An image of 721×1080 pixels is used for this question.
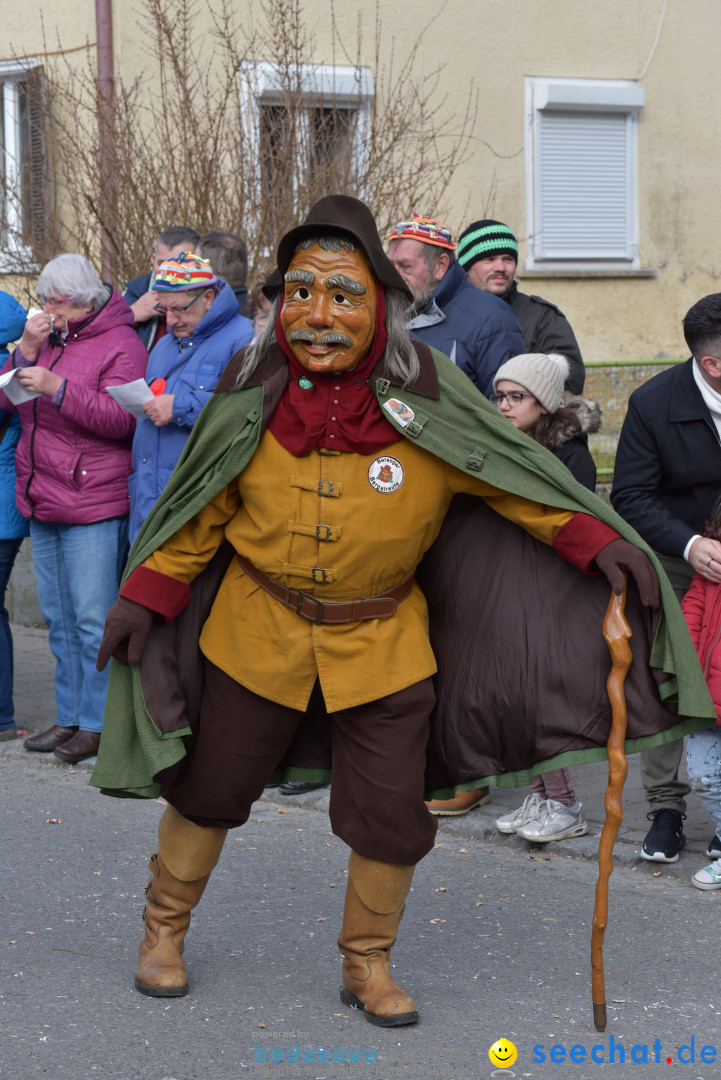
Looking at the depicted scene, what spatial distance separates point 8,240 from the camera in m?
10.4

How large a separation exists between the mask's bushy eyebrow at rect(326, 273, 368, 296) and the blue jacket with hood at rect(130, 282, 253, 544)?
2.50 metres

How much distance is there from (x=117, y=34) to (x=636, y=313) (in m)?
5.14

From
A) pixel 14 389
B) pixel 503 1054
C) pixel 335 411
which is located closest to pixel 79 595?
pixel 14 389

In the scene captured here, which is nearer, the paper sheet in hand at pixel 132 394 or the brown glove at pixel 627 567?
the brown glove at pixel 627 567

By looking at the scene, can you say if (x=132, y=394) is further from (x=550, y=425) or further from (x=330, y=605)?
(x=330, y=605)

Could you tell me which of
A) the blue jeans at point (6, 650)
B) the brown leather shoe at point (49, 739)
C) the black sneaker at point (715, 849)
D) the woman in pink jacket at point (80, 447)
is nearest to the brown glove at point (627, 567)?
the black sneaker at point (715, 849)

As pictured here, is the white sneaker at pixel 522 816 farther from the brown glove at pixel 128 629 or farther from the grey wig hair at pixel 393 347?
the grey wig hair at pixel 393 347

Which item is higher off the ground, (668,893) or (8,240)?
(8,240)

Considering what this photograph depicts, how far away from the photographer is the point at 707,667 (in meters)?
4.73

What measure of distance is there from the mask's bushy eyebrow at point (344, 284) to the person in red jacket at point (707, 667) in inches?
71.9

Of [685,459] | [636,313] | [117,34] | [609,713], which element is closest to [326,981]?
[609,713]

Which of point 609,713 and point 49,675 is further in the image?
point 49,675

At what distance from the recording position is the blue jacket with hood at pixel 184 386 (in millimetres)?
6125

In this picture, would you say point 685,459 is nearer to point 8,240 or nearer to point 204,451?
point 204,451
